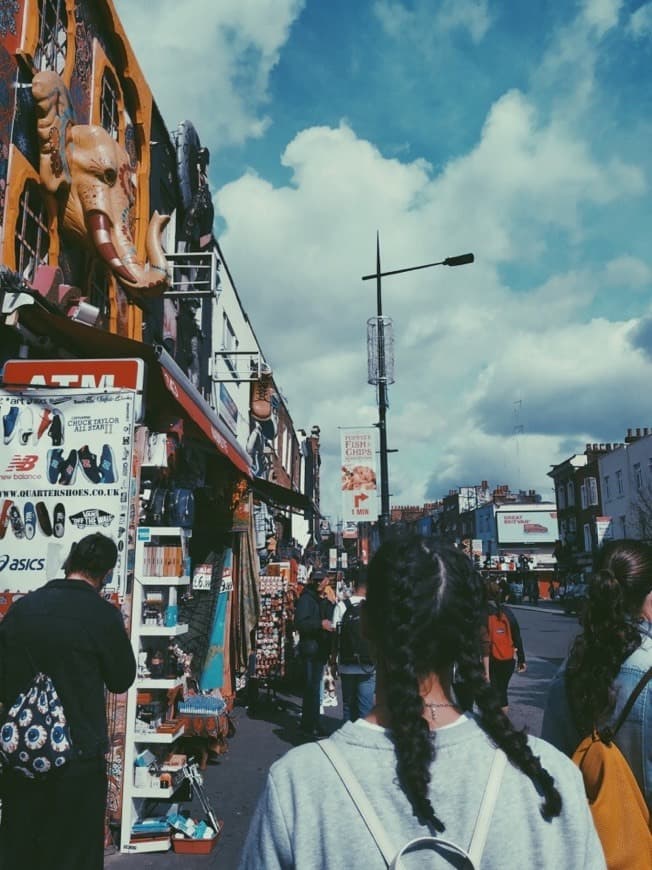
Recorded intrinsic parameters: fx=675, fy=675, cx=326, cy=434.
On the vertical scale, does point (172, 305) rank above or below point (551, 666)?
above

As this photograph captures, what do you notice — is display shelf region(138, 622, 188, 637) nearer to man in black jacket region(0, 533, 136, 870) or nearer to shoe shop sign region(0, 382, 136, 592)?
shoe shop sign region(0, 382, 136, 592)

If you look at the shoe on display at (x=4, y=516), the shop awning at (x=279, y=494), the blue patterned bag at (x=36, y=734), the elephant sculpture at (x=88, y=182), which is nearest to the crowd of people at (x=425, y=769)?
the blue patterned bag at (x=36, y=734)

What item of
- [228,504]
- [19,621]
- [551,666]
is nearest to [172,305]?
[228,504]

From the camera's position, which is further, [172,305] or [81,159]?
[172,305]

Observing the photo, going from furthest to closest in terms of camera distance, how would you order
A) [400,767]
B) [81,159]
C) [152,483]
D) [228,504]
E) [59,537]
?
[228,504], [81,159], [152,483], [59,537], [400,767]

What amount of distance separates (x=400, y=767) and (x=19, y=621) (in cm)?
265

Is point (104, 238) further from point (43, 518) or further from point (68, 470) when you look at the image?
point (43, 518)

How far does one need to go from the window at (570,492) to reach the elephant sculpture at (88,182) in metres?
53.2

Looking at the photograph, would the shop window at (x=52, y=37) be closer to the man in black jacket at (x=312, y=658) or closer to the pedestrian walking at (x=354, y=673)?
the pedestrian walking at (x=354, y=673)

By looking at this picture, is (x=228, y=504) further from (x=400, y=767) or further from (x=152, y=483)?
(x=400, y=767)

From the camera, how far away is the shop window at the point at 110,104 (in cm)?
942

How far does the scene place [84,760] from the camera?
3227 millimetres

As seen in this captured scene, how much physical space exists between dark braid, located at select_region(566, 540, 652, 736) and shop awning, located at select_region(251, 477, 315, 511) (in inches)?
334

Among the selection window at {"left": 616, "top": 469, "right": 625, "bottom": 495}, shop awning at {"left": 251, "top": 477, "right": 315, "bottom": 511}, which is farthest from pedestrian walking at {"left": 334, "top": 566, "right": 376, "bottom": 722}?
window at {"left": 616, "top": 469, "right": 625, "bottom": 495}
